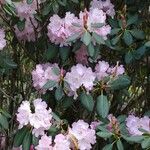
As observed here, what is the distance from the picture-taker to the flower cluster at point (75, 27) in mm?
2811

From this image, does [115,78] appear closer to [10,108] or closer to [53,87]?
[53,87]

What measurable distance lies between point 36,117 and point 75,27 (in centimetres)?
53

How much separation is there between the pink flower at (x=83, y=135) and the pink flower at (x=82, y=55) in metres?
0.45

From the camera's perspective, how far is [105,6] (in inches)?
125

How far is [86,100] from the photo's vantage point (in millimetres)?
2850

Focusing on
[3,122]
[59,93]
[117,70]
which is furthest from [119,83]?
[3,122]

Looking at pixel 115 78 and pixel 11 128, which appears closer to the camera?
pixel 115 78

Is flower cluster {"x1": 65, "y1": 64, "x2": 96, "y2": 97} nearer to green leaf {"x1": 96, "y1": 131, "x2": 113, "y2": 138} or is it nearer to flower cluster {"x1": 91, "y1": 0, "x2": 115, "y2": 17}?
green leaf {"x1": 96, "y1": 131, "x2": 113, "y2": 138}

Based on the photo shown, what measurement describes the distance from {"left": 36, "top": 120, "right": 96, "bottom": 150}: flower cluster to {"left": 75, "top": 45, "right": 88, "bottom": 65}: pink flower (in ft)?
1.47

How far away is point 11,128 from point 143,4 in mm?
1167

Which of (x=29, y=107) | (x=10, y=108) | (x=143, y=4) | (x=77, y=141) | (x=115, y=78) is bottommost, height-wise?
(x=77, y=141)

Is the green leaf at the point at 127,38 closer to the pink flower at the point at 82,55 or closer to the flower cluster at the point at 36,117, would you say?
the pink flower at the point at 82,55

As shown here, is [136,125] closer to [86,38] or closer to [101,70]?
[101,70]

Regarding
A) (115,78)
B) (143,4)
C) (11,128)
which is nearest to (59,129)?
(115,78)
